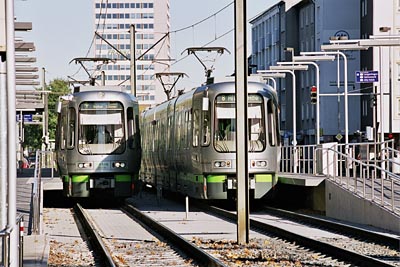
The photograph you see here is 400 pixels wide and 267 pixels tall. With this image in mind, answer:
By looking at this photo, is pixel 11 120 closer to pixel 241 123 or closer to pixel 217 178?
pixel 241 123

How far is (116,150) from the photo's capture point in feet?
103

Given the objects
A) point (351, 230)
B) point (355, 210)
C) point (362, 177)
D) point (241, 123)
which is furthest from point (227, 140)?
point (241, 123)

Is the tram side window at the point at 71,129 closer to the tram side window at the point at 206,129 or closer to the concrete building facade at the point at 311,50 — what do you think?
the tram side window at the point at 206,129

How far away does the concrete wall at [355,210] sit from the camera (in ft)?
73.1

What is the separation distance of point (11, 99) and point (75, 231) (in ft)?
39.2

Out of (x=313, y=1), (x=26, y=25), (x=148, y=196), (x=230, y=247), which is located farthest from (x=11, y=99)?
(x=313, y=1)

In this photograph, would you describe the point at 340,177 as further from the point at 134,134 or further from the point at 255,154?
the point at 134,134

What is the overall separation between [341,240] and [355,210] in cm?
475

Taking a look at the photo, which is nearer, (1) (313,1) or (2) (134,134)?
(2) (134,134)

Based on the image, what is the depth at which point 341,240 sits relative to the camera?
20.4 metres

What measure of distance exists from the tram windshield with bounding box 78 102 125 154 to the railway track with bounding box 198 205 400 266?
4.91m

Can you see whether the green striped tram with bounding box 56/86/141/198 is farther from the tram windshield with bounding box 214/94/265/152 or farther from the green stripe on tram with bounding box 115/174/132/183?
the tram windshield with bounding box 214/94/265/152

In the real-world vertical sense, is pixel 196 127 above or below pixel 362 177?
above

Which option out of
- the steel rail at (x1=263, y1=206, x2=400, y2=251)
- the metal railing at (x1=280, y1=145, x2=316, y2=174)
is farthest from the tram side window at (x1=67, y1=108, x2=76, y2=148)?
the metal railing at (x1=280, y1=145, x2=316, y2=174)
